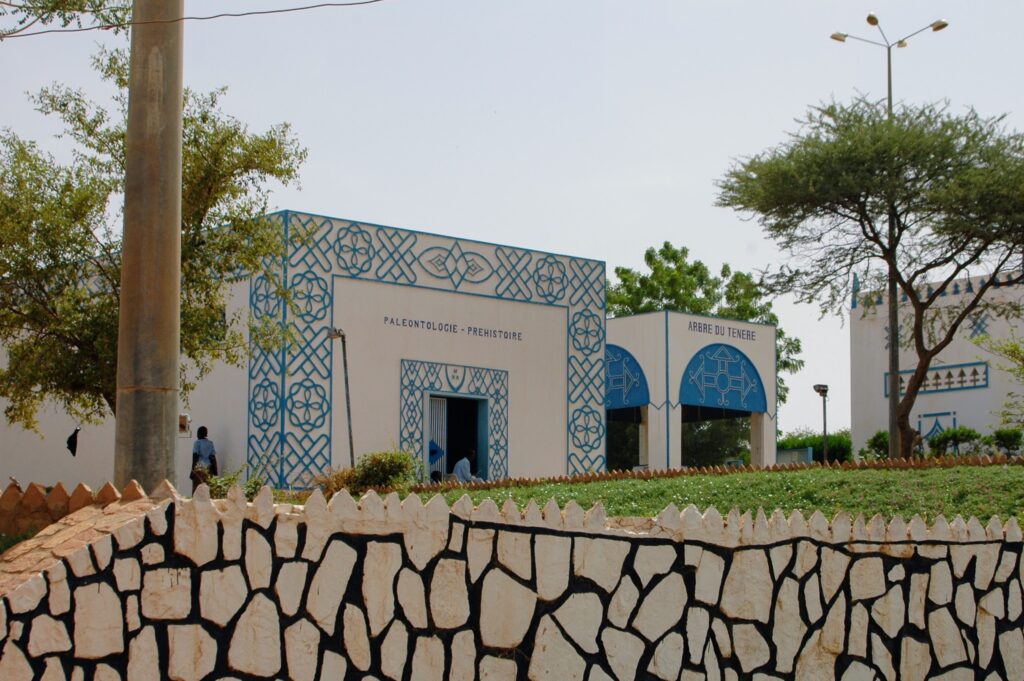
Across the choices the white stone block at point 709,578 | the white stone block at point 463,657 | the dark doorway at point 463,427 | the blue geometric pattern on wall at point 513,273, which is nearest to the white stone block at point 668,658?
the white stone block at point 709,578

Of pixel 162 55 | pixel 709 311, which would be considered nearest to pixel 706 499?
pixel 162 55

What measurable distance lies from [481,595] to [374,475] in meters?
14.1

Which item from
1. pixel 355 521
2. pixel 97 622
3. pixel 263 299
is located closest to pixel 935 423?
pixel 263 299

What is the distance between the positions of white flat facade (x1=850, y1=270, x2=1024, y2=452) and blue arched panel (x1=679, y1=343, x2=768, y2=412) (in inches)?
137

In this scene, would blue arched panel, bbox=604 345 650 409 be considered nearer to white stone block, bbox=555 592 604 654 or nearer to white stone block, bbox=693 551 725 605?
white stone block, bbox=693 551 725 605

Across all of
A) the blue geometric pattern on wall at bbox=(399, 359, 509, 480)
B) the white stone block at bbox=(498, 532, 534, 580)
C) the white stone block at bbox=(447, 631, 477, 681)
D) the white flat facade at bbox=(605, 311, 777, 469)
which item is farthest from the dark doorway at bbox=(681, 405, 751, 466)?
the white stone block at bbox=(447, 631, 477, 681)

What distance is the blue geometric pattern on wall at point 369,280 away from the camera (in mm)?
23266

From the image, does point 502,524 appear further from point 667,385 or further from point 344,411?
point 667,385

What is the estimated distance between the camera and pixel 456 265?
2612cm

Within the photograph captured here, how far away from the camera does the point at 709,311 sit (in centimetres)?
5312

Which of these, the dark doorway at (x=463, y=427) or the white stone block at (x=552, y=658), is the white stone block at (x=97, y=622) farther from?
the dark doorway at (x=463, y=427)

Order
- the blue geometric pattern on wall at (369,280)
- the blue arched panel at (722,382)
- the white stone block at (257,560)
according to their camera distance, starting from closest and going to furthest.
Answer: the white stone block at (257,560)
the blue geometric pattern on wall at (369,280)
the blue arched panel at (722,382)

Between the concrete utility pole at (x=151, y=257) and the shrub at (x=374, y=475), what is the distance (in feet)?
42.9

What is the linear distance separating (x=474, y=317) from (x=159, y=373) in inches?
716
